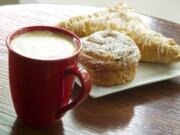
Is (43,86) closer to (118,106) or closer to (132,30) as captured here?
(118,106)

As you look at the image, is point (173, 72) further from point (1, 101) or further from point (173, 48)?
point (1, 101)

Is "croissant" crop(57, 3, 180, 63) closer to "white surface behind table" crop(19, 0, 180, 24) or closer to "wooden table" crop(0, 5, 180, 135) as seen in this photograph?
"wooden table" crop(0, 5, 180, 135)

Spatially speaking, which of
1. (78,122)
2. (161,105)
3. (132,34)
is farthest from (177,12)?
(78,122)

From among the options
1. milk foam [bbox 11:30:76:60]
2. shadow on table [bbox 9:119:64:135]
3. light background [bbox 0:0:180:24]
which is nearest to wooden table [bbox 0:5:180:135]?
shadow on table [bbox 9:119:64:135]

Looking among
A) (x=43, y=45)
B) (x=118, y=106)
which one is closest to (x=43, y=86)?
(x=43, y=45)

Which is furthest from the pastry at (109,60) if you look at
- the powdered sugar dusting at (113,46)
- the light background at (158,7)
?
the light background at (158,7)
